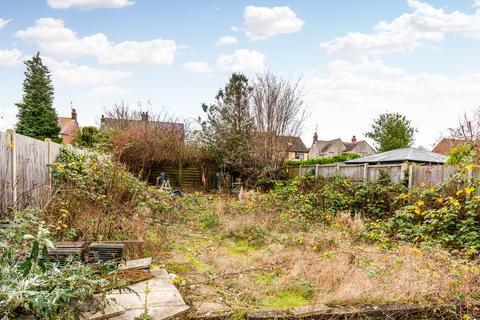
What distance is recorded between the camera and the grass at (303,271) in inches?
125

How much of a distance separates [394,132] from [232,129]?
18.6 meters

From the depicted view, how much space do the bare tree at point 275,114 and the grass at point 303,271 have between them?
28.5 feet

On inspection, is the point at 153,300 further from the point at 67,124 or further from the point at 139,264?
the point at 67,124

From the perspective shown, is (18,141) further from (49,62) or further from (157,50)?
(49,62)

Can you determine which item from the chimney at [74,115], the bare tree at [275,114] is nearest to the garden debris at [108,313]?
the bare tree at [275,114]

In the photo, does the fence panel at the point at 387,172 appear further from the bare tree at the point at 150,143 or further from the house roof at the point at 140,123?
the house roof at the point at 140,123

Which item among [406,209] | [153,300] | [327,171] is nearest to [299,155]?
[327,171]

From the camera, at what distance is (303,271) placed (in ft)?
12.8

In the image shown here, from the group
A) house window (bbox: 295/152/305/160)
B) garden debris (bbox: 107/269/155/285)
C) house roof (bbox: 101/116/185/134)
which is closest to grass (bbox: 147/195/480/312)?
garden debris (bbox: 107/269/155/285)

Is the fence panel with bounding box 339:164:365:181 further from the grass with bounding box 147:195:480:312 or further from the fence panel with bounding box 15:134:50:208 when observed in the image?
the fence panel with bounding box 15:134:50:208

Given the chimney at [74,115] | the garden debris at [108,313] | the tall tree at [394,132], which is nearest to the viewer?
the garden debris at [108,313]

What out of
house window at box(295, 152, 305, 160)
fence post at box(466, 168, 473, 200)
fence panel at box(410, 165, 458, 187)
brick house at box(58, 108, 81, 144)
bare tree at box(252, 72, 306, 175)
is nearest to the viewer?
fence post at box(466, 168, 473, 200)

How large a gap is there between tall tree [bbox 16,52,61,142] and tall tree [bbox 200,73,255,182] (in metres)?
12.0

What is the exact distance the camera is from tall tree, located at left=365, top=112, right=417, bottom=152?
28.6m
